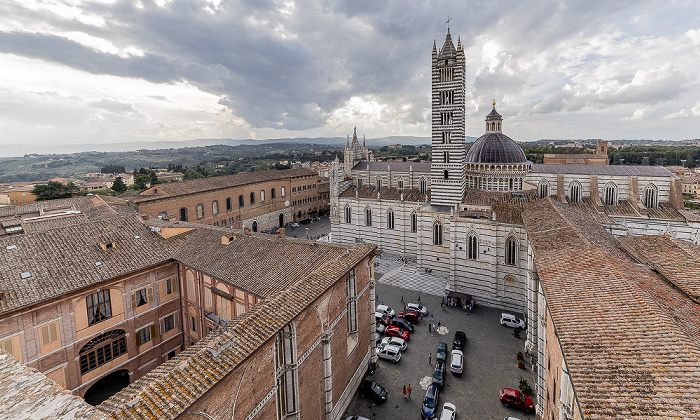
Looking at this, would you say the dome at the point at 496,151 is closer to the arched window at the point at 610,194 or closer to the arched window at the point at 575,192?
the arched window at the point at 575,192

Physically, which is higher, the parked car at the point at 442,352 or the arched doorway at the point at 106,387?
the arched doorway at the point at 106,387

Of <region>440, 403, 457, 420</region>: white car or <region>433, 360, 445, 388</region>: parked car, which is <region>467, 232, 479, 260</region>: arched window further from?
<region>440, 403, 457, 420</region>: white car

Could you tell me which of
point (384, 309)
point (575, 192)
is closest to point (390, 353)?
point (384, 309)

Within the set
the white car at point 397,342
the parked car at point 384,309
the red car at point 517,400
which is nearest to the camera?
the red car at point 517,400

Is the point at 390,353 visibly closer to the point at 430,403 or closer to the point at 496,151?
the point at 430,403

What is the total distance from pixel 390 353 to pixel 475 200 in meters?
20.0

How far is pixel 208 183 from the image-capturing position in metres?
53.3

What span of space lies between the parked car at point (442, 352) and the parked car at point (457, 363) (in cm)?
74

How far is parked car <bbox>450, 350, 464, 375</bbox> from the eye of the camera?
22594mm

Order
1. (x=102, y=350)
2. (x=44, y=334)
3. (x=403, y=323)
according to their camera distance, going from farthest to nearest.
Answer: (x=403, y=323) < (x=102, y=350) < (x=44, y=334)

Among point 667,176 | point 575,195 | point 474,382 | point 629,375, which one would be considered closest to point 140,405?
point 629,375

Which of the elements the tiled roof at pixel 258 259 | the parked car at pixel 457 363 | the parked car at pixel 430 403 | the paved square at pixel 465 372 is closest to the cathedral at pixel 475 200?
the paved square at pixel 465 372

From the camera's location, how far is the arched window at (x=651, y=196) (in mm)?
37219

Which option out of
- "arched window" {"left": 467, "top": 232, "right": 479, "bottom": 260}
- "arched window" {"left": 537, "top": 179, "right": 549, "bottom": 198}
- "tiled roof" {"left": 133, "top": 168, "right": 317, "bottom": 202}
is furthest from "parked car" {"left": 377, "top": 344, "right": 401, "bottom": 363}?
"tiled roof" {"left": 133, "top": 168, "right": 317, "bottom": 202}
